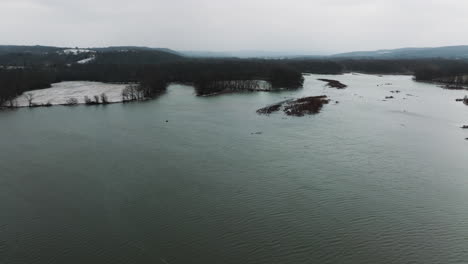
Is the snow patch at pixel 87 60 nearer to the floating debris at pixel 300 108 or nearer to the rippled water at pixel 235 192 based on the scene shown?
the rippled water at pixel 235 192

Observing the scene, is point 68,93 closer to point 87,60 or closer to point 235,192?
point 235,192

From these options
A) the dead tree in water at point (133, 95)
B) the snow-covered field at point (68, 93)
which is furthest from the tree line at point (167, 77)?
the snow-covered field at point (68, 93)

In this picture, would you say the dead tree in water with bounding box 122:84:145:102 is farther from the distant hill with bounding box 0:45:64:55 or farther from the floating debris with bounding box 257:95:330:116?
the distant hill with bounding box 0:45:64:55

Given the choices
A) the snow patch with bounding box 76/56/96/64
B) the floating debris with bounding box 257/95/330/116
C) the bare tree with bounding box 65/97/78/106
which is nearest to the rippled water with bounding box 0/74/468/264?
the floating debris with bounding box 257/95/330/116

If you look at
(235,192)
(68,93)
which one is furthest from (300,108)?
(68,93)

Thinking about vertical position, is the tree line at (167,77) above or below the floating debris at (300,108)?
above
